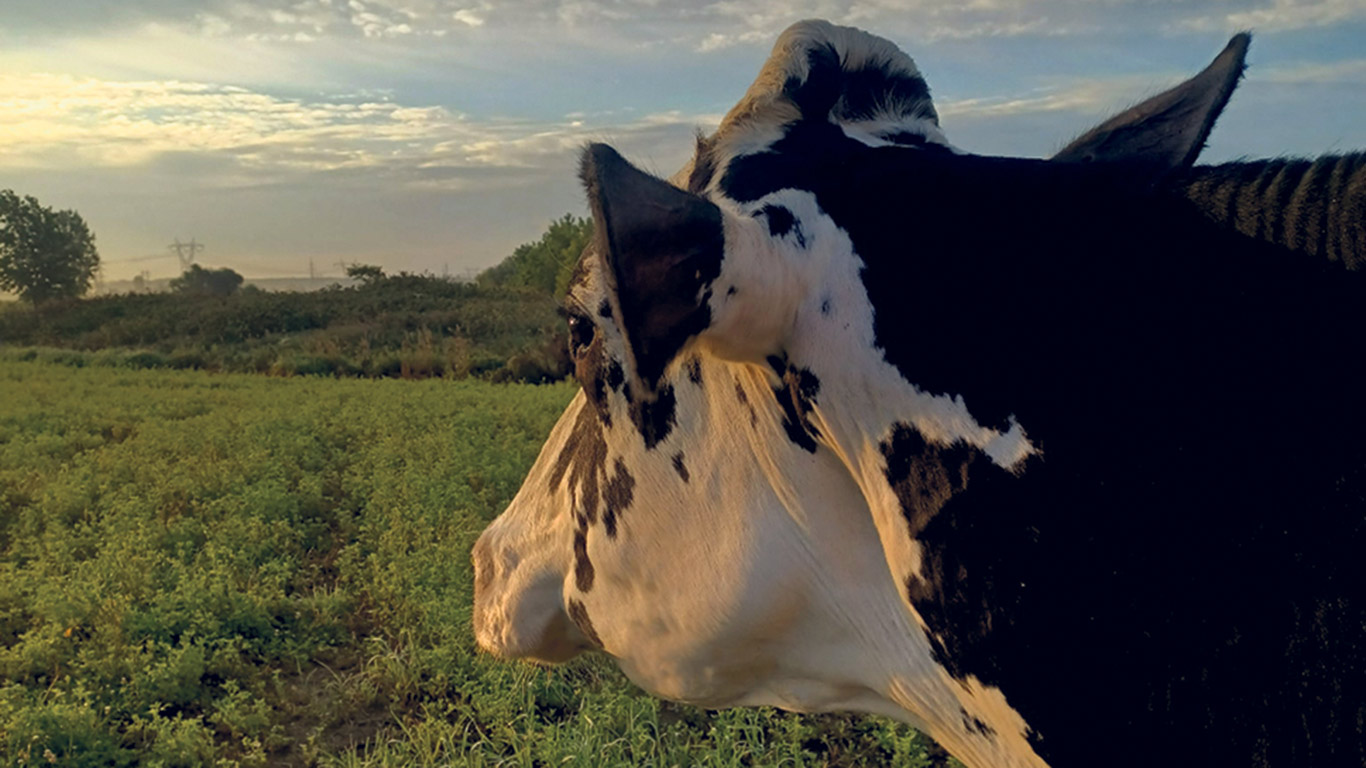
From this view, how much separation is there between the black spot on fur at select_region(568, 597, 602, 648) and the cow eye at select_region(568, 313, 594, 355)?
43 cm

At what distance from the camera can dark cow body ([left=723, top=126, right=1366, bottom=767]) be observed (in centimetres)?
87

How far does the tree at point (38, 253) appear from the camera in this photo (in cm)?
4794

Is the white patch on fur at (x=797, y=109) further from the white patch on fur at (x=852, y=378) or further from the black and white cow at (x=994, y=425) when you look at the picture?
the white patch on fur at (x=852, y=378)

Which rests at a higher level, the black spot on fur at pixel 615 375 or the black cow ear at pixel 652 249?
the black cow ear at pixel 652 249

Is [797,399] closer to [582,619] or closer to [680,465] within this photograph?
[680,465]

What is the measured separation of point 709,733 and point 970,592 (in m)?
2.69

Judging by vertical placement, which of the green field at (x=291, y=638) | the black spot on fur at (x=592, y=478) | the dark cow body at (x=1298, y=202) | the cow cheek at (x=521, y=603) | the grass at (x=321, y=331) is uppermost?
the dark cow body at (x=1298, y=202)

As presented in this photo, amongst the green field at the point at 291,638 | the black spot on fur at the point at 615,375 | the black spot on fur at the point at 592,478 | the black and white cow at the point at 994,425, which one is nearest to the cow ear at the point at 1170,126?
the black and white cow at the point at 994,425

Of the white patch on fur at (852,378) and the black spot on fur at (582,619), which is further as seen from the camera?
the black spot on fur at (582,619)

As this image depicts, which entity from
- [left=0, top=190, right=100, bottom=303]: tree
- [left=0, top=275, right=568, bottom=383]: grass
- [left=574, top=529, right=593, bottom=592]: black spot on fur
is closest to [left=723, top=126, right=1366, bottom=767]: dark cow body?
[left=574, top=529, right=593, bottom=592]: black spot on fur

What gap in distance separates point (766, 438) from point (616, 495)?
262 millimetres

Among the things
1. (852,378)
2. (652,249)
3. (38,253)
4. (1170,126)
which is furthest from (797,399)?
(38,253)

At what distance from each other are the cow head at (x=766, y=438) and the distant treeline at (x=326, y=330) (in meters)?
14.0

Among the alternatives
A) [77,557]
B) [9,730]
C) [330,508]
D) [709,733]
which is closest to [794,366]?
[709,733]
